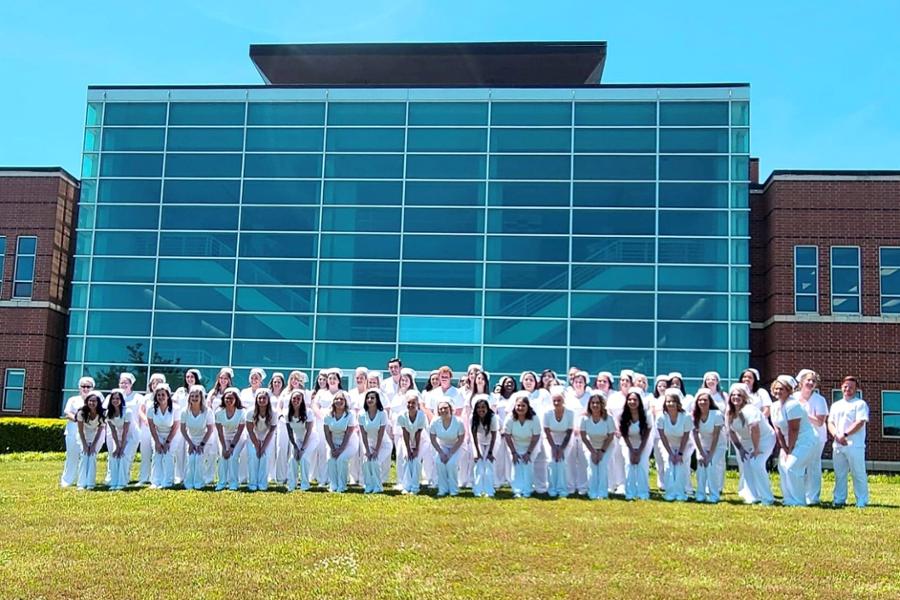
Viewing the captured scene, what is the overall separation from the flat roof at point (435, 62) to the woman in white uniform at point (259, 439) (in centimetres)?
1923


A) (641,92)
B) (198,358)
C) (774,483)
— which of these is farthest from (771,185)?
(198,358)

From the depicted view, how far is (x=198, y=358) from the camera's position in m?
27.5

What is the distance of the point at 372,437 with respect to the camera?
43.7ft

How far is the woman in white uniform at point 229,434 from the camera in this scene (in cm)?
1348

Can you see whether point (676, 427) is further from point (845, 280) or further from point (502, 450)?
point (845, 280)

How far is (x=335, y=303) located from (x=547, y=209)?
6554 millimetres

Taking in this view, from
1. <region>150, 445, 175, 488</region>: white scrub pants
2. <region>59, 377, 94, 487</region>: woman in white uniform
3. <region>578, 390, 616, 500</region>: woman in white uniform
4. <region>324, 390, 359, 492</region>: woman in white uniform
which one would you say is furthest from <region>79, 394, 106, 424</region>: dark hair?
<region>578, 390, 616, 500</region>: woman in white uniform

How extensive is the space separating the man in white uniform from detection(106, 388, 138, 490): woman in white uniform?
9.68m

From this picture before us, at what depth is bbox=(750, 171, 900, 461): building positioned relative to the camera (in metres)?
25.8

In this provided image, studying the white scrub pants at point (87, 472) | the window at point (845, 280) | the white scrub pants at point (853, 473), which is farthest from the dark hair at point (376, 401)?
the window at point (845, 280)

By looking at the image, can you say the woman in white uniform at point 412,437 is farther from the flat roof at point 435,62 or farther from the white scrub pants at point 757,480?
the flat roof at point 435,62

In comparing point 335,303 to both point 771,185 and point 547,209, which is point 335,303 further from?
point 771,185

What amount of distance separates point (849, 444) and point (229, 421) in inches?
332

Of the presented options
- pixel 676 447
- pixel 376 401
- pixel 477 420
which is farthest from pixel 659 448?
pixel 376 401
